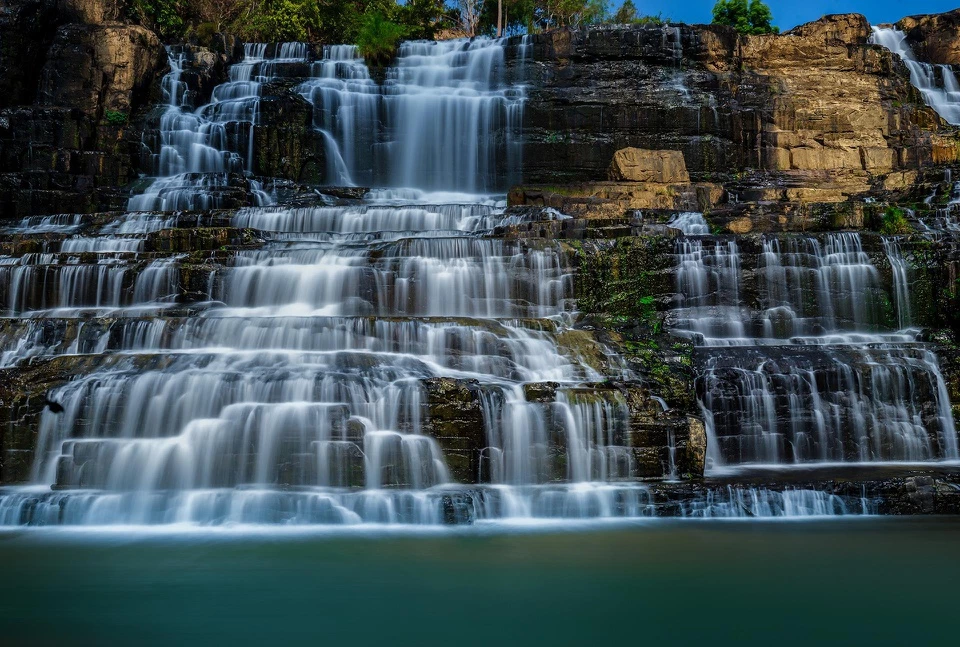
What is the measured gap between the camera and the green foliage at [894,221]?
48.0ft

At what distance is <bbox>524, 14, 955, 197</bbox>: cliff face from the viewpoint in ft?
72.8

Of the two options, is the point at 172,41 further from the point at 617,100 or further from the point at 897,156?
the point at 897,156

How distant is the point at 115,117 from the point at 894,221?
1927 centimetres

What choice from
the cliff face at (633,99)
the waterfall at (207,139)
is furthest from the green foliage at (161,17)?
the waterfall at (207,139)

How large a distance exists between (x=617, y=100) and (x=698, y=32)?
3.58 m

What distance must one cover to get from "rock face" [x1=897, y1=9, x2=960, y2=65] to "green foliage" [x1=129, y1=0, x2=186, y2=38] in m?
25.4

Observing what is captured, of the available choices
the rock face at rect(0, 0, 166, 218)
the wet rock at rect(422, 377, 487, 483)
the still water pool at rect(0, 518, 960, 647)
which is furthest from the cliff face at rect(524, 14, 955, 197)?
the still water pool at rect(0, 518, 960, 647)

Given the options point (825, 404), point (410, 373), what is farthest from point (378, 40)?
point (825, 404)

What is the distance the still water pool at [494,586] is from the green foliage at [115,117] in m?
16.6

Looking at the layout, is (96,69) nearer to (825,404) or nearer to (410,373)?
(410,373)

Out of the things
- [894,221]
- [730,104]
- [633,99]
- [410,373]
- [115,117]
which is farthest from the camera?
[633,99]

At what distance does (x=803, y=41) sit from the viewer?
→ 23672mm

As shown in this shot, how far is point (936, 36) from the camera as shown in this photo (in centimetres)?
2616

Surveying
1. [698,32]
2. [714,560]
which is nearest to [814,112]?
[698,32]
